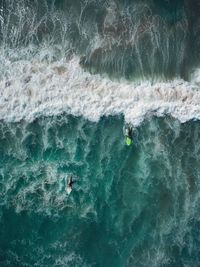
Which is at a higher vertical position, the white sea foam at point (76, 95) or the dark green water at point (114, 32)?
the dark green water at point (114, 32)

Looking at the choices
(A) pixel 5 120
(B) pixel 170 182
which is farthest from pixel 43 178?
(B) pixel 170 182

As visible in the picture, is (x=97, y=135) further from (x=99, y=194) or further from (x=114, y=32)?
(x=114, y=32)

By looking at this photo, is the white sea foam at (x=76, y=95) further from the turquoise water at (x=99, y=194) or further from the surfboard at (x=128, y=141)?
the surfboard at (x=128, y=141)

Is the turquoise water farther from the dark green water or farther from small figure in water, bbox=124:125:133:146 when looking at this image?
the dark green water

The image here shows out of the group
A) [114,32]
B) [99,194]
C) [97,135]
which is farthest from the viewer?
[114,32]

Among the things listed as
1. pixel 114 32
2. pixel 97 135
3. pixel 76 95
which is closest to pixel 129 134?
pixel 97 135

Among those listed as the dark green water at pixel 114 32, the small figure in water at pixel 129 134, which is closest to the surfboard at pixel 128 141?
the small figure in water at pixel 129 134
